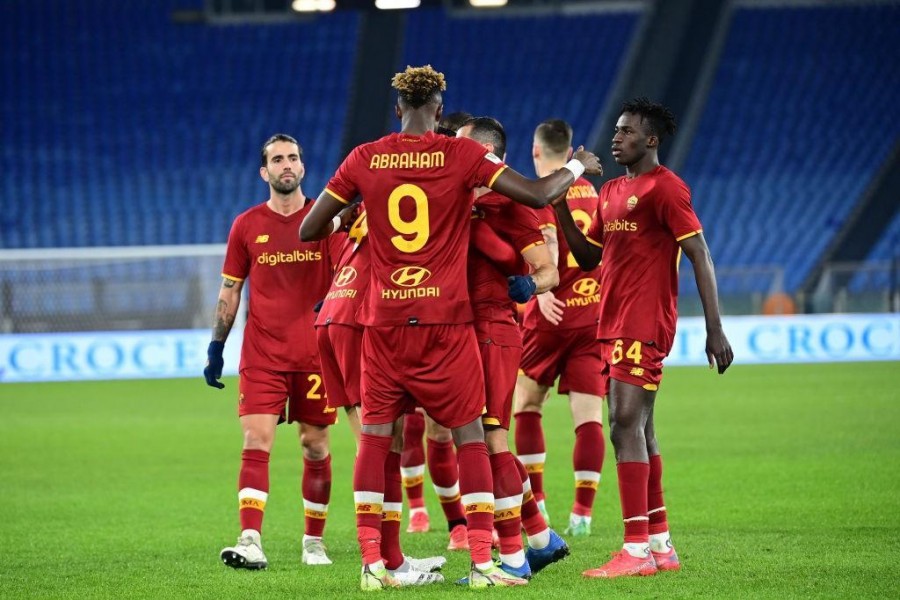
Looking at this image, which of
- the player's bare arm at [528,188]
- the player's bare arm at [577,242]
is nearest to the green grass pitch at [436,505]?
the player's bare arm at [577,242]

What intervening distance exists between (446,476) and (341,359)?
1.26m

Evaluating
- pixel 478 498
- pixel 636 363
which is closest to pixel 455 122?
pixel 636 363

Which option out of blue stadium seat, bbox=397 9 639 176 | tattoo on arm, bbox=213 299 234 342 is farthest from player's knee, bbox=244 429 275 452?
blue stadium seat, bbox=397 9 639 176

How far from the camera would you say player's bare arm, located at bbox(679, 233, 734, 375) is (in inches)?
225

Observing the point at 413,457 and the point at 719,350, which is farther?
the point at 413,457

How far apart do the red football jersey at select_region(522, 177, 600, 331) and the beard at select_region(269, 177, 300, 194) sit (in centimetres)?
172

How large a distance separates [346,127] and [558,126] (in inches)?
869

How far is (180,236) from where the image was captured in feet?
87.5

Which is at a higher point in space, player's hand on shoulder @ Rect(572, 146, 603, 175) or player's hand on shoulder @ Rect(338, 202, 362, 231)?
player's hand on shoulder @ Rect(572, 146, 603, 175)

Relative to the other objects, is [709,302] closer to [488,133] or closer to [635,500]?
[635,500]

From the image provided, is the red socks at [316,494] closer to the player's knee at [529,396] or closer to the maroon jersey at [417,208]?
the player's knee at [529,396]

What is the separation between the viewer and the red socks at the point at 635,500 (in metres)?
5.95

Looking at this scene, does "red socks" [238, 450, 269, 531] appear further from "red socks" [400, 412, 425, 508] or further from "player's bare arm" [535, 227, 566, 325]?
"player's bare arm" [535, 227, 566, 325]

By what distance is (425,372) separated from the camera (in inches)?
221
